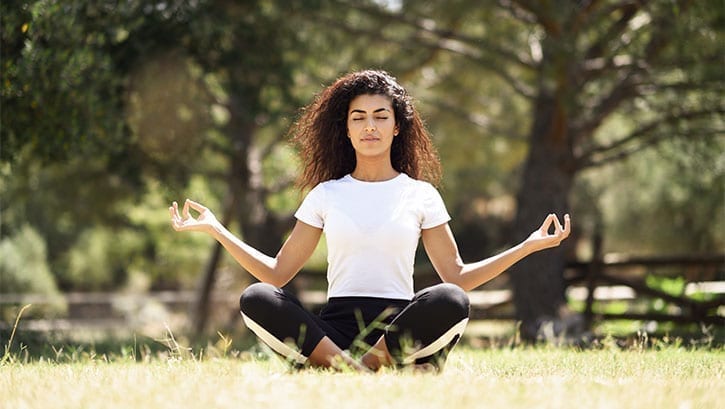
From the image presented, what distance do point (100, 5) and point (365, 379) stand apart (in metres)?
6.43

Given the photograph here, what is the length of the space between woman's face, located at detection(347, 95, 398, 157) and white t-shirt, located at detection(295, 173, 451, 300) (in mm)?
180

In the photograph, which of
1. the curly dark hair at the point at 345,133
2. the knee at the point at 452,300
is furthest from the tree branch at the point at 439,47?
the knee at the point at 452,300

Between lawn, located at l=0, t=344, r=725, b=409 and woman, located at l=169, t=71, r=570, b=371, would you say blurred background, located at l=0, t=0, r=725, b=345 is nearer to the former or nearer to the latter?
woman, located at l=169, t=71, r=570, b=371

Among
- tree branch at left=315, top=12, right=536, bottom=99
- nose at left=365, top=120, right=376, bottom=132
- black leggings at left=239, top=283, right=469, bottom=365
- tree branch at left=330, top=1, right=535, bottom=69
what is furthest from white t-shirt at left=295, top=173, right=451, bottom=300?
tree branch at left=315, top=12, right=536, bottom=99

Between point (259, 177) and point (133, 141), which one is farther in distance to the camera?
point (259, 177)

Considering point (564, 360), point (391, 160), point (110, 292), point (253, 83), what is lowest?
point (110, 292)

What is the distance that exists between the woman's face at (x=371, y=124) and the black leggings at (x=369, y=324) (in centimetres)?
82

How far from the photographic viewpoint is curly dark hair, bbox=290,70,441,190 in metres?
4.84

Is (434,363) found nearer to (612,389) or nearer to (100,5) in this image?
(612,389)

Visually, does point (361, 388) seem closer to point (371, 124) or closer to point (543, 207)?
point (371, 124)

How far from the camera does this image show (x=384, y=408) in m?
2.87

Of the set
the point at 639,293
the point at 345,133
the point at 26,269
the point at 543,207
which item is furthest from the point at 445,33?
the point at 26,269

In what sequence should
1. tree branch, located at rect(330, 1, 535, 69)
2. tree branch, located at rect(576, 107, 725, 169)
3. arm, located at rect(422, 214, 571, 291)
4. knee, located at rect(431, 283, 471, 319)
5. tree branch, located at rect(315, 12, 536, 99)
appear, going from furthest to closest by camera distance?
1. tree branch, located at rect(315, 12, 536, 99)
2. tree branch, located at rect(330, 1, 535, 69)
3. tree branch, located at rect(576, 107, 725, 169)
4. arm, located at rect(422, 214, 571, 291)
5. knee, located at rect(431, 283, 471, 319)

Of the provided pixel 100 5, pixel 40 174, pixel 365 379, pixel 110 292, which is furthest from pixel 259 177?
pixel 110 292
